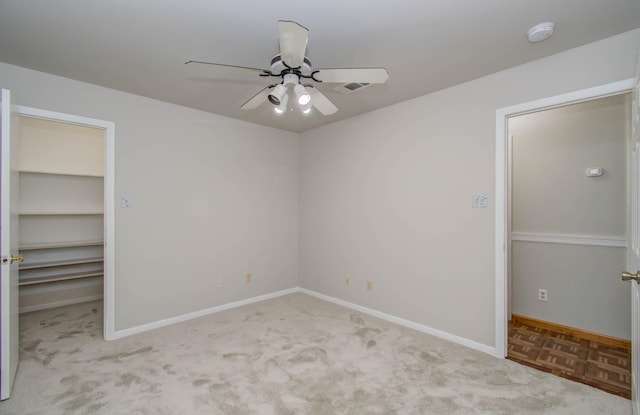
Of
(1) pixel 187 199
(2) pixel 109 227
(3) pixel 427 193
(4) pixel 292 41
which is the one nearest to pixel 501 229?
(3) pixel 427 193

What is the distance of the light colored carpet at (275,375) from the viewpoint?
2049 millimetres

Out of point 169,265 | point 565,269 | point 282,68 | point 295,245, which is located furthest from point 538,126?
point 169,265

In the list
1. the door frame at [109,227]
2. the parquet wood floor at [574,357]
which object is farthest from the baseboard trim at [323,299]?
the parquet wood floor at [574,357]

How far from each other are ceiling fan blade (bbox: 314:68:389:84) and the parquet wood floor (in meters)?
2.60

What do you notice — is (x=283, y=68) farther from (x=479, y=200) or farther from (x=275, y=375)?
(x=275, y=375)

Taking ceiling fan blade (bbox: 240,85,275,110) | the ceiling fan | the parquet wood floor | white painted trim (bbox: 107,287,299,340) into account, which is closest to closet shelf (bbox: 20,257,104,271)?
white painted trim (bbox: 107,287,299,340)

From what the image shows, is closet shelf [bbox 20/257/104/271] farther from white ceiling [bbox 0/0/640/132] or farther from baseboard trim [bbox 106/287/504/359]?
white ceiling [bbox 0/0/640/132]

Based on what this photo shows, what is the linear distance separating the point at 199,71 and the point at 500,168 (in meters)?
2.76

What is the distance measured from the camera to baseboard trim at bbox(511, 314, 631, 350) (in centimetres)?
292

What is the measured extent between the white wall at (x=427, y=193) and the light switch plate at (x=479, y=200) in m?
0.04

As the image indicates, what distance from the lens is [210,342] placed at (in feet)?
9.86

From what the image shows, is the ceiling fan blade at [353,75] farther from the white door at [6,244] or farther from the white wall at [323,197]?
the white door at [6,244]

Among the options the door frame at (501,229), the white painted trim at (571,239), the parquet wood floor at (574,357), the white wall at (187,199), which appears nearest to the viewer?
the parquet wood floor at (574,357)

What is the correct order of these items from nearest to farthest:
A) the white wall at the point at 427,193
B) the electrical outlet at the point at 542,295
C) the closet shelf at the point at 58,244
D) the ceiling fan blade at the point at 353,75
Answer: the ceiling fan blade at the point at 353,75 < the white wall at the point at 427,193 < the electrical outlet at the point at 542,295 < the closet shelf at the point at 58,244
